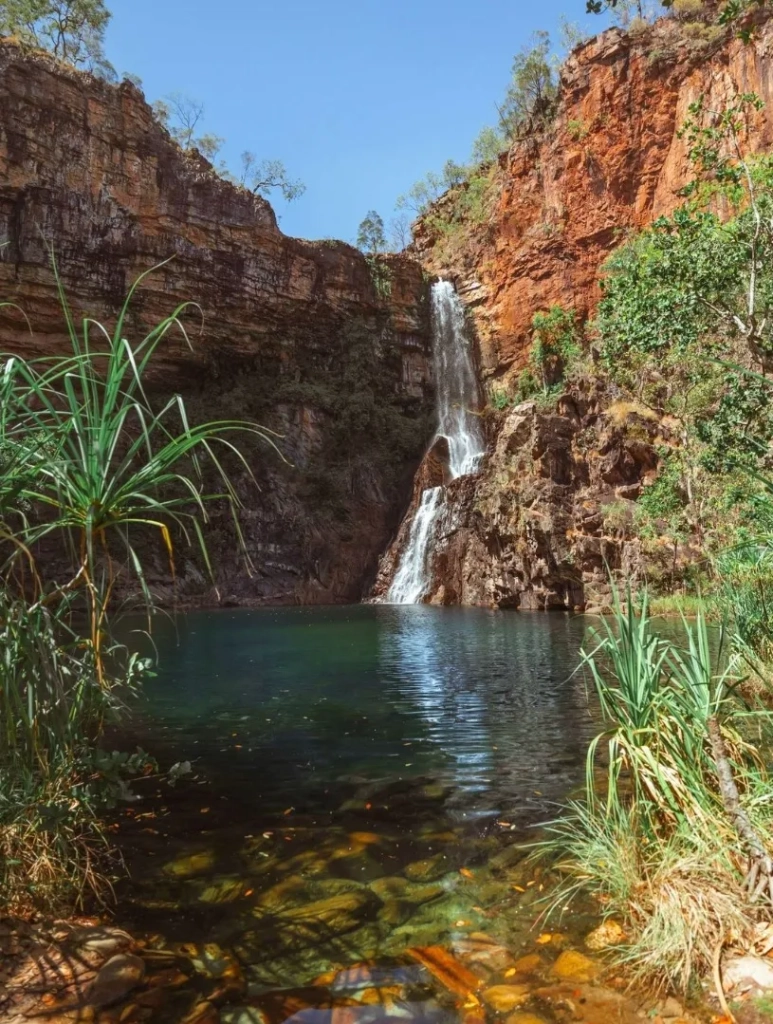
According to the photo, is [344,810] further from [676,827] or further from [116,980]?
[676,827]

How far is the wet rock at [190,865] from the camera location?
368 centimetres

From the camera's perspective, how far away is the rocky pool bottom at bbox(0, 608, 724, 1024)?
247 centimetres

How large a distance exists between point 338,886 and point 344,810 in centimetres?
117

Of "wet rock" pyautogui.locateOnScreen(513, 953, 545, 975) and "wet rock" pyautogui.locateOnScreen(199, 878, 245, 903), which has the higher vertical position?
"wet rock" pyautogui.locateOnScreen(513, 953, 545, 975)

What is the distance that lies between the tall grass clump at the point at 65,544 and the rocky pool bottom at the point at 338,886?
36 cm

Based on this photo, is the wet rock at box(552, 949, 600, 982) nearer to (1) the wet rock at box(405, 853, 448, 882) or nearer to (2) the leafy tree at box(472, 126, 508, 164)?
(1) the wet rock at box(405, 853, 448, 882)

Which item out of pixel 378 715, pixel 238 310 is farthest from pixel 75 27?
pixel 378 715

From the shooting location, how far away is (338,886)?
11.6ft

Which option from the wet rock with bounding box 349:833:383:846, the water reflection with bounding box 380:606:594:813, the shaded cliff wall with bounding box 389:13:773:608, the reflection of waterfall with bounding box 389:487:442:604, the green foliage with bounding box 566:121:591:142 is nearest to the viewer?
the wet rock with bounding box 349:833:383:846

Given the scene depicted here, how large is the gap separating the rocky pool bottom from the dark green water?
16 mm

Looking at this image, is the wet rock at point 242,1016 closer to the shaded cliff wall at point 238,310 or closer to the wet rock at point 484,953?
the wet rock at point 484,953

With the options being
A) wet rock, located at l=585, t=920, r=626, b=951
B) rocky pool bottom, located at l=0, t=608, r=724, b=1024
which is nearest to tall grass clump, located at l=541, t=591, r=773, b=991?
wet rock, located at l=585, t=920, r=626, b=951

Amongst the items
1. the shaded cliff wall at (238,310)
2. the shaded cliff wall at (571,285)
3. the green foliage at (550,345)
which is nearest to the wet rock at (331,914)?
the shaded cliff wall at (571,285)

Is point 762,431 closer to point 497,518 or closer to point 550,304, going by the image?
point 497,518
